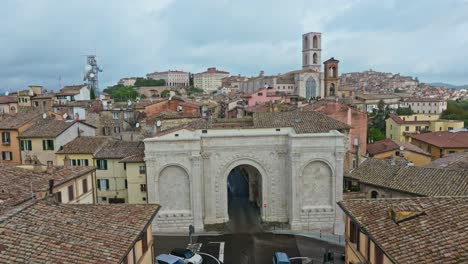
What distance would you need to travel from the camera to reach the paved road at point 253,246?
2692cm

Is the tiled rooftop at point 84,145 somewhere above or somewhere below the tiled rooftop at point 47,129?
below

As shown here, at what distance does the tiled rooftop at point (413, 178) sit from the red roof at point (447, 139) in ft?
65.5

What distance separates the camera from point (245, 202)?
4072 cm

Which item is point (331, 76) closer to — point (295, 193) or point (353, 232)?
point (295, 193)

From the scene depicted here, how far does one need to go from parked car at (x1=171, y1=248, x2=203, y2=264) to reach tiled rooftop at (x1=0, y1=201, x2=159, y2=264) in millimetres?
9523

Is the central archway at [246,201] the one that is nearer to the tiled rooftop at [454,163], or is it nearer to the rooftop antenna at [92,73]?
the tiled rooftop at [454,163]

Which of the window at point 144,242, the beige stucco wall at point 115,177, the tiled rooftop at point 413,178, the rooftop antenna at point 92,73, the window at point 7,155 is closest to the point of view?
the window at point 144,242

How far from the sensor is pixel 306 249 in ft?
92.6

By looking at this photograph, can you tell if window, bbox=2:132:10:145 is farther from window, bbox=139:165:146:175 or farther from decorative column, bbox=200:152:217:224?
decorative column, bbox=200:152:217:224

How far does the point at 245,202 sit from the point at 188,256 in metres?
15.8

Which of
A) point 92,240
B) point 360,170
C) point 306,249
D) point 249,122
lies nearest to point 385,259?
point 92,240

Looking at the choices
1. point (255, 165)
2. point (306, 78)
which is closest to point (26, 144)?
point (255, 165)

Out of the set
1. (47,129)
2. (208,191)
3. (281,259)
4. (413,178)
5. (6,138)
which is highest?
(47,129)

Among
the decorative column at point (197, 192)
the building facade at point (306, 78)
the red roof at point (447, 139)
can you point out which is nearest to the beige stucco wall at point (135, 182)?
the decorative column at point (197, 192)
